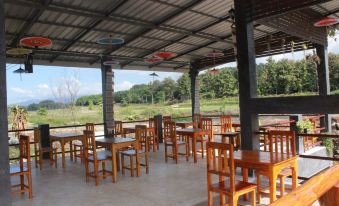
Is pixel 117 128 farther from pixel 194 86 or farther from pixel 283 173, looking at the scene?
pixel 283 173

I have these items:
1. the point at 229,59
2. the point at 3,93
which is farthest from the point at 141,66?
the point at 3,93

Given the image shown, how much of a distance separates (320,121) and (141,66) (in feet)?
20.6

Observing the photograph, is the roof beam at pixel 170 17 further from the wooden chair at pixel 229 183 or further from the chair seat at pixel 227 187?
the chair seat at pixel 227 187

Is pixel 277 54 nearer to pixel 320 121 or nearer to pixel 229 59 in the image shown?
pixel 229 59

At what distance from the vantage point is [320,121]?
834 cm

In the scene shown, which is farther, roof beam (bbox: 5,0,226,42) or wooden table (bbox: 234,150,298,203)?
roof beam (bbox: 5,0,226,42)

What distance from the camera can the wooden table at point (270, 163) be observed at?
3258 millimetres

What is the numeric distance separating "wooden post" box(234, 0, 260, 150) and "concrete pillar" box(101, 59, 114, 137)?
538cm

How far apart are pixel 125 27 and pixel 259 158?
17.6 feet

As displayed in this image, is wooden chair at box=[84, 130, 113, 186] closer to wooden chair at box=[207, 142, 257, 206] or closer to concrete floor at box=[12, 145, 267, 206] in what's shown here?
concrete floor at box=[12, 145, 267, 206]

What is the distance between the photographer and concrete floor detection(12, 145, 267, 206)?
426 centimetres

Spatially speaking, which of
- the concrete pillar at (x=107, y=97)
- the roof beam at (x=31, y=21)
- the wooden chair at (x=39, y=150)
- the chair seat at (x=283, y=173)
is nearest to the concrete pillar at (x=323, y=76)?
the chair seat at (x=283, y=173)

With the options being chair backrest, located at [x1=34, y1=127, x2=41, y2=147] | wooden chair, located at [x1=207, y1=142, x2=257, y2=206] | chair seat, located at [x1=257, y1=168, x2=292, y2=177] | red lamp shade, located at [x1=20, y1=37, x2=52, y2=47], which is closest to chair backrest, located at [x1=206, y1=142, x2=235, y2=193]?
wooden chair, located at [x1=207, y1=142, x2=257, y2=206]

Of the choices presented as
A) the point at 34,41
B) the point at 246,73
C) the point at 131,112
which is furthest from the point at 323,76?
the point at 131,112
